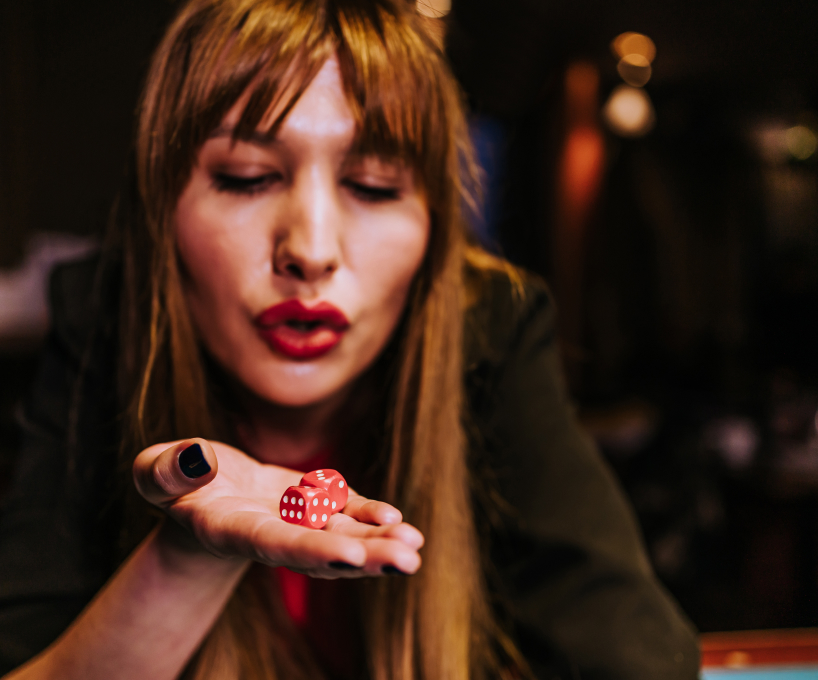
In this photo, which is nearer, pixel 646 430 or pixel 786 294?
pixel 646 430

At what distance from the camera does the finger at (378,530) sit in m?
0.39

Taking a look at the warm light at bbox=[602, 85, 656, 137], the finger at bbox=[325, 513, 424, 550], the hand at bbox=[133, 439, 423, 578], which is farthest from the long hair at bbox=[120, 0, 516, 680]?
the warm light at bbox=[602, 85, 656, 137]

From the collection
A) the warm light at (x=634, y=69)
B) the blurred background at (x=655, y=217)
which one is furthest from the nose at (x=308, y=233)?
the warm light at (x=634, y=69)

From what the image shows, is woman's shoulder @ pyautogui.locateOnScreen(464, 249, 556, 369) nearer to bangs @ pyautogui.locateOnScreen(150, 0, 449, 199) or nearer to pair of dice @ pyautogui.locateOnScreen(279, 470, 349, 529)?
bangs @ pyautogui.locateOnScreen(150, 0, 449, 199)

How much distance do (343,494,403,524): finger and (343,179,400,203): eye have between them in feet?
1.28

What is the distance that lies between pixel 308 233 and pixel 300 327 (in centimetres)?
13

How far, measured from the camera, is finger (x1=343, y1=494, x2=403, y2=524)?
17.7 inches

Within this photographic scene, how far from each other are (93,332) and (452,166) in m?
0.67

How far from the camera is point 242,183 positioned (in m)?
0.73

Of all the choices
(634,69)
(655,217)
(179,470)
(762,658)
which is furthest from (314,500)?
(634,69)

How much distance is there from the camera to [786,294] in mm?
3414

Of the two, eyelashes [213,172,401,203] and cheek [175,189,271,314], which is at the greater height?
eyelashes [213,172,401,203]

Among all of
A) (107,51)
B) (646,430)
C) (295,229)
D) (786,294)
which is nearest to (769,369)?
(786,294)

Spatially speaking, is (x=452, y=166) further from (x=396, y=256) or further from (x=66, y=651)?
(x=66, y=651)
